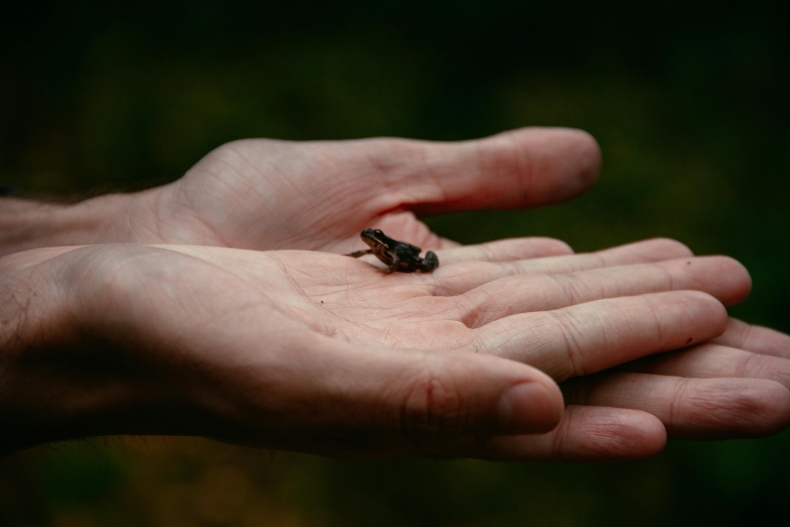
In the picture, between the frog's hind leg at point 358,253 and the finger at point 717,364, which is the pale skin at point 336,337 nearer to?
the finger at point 717,364

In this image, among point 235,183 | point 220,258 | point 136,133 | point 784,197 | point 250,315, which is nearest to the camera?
point 250,315

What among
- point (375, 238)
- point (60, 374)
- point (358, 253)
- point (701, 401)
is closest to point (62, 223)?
point (60, 374)

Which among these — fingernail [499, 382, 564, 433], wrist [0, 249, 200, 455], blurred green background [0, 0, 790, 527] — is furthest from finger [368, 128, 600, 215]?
fingernail [499, 382, 564, 433]

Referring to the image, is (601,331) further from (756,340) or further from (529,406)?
(756,340)

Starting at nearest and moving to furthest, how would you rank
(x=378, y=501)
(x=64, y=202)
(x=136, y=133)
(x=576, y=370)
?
1. (x=576, y=370)
2. (x=64, y=202)
3. (x=378, y=501)
4. (x=136, y=133)

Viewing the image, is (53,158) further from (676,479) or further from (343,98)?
(676,479)

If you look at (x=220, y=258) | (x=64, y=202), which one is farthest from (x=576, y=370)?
(x=64, y=202)

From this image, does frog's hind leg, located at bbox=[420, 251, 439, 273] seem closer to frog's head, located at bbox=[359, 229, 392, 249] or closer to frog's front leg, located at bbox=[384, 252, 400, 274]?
frog's front leg, located at bbox=[384, 252, 400, 274]
